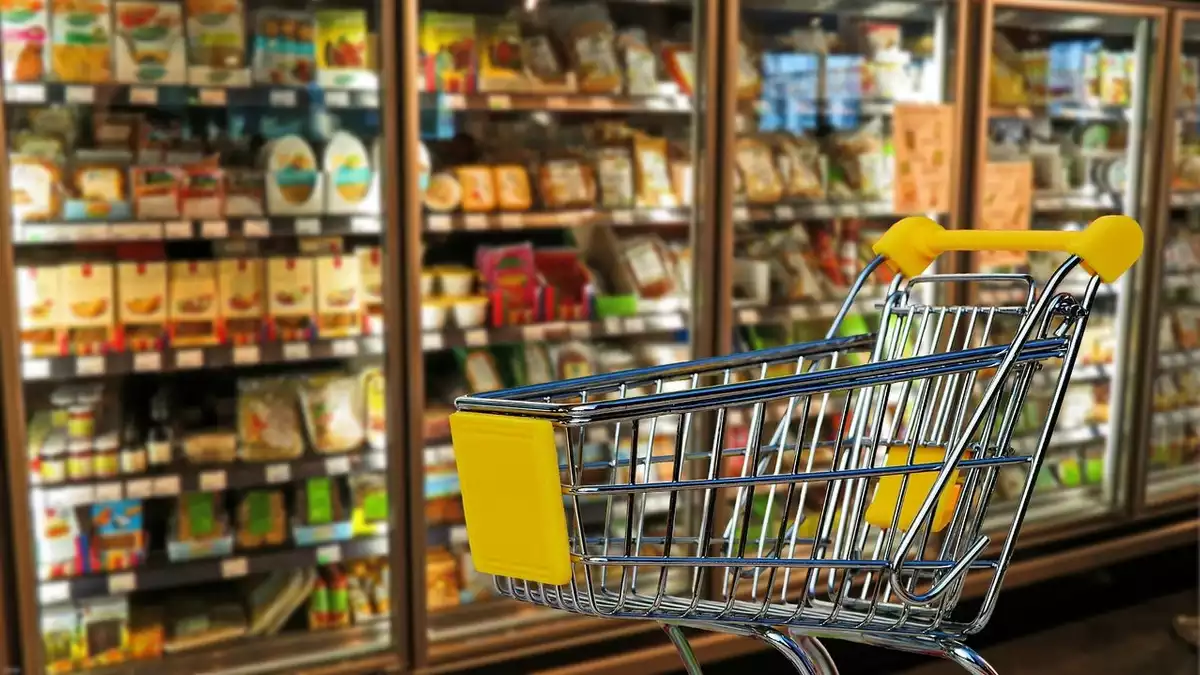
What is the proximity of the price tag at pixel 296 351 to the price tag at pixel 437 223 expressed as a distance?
0.41m

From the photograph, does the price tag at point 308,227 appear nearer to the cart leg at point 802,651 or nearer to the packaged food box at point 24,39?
the packaged food box at point 24,39

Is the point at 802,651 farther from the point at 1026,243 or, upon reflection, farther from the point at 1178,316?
the point at 1178,316

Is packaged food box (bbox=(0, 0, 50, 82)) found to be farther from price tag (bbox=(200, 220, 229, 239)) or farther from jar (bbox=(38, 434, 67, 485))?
jar (bbox=(38, 434, 67, 485))

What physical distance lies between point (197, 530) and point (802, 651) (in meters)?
1.89

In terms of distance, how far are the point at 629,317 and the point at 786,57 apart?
963 millimetres

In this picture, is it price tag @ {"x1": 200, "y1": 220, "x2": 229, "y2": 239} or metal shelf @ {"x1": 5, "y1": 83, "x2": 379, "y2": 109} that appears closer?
metal shelf @ {"x1": 5, "y1": 83, "x2": 379, "y2": 109}

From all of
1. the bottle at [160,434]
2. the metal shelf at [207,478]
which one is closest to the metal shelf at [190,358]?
the bottle at [160,434]

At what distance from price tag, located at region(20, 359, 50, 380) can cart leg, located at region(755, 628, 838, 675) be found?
1817mm

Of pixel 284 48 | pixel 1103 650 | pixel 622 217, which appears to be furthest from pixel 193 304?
pixel 1103 650

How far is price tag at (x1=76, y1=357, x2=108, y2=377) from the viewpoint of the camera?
2.40 m

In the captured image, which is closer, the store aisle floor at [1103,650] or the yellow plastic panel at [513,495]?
the yellow plastic panel at [513,495]

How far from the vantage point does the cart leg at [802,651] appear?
114 cm

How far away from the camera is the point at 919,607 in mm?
1147

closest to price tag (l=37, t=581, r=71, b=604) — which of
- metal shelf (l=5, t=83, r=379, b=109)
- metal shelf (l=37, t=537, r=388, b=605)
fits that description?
metal shelf (l=37, t=537, r=388, b=605)
